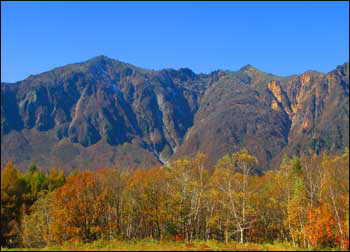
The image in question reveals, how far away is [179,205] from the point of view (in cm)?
6009

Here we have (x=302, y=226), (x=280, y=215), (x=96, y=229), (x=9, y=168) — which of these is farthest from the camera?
(x=280, y=215)

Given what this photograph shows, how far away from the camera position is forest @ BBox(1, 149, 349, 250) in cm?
5559

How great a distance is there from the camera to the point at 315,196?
204 feet

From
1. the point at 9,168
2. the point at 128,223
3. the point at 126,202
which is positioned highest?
the point at 9,168

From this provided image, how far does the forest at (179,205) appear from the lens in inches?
2189

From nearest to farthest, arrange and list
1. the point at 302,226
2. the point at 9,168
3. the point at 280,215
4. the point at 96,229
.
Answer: the point at 302,226 → the point at 96,229 → the point at 9,168 → the point at 280,215

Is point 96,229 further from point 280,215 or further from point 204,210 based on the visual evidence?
point 280,215

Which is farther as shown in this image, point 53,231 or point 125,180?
point 125,180

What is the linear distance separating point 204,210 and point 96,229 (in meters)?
19.7

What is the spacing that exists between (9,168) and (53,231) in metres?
14.7

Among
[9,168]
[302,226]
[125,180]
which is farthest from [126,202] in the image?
[302,226]

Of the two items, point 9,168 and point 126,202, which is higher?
point 9,168

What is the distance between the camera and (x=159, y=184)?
65.7 metres

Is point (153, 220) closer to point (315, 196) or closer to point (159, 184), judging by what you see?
point (159, 184)
